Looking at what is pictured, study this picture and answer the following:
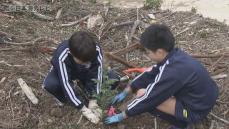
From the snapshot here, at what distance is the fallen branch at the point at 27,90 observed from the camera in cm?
446

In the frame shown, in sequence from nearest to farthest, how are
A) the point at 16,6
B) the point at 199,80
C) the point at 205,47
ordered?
the point at 199,80 → the point at 205,47 → the point at 16,6

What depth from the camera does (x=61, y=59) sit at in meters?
4.26

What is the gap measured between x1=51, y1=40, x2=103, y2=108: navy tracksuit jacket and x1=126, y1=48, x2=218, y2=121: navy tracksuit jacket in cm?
47

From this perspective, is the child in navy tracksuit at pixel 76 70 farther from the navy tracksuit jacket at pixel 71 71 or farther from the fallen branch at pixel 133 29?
the fallen branch at pixel 133 29

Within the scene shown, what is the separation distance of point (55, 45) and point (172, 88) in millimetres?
1972

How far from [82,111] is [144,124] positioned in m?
0.55

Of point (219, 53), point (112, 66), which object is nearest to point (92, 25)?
point (112, 66)

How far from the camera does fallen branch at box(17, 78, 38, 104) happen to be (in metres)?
4.46

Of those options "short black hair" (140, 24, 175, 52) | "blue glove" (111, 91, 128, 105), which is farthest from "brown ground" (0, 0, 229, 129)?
"short black hair" (140, 24, 175, 52)

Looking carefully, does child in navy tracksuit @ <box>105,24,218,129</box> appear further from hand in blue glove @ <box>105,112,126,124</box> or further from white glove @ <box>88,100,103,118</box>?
white glove @ <box>88,100,103,118</box>

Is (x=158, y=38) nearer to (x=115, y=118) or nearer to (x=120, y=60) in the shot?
(x=115, y=118)

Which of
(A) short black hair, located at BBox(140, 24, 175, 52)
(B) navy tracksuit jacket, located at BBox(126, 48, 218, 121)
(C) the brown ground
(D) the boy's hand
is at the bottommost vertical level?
(C) the brown ground

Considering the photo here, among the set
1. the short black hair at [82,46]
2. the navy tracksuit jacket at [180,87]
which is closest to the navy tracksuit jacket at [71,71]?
the short black hair at [82,46]

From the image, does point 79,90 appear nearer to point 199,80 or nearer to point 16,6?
point 199,80
